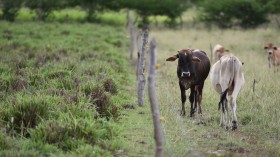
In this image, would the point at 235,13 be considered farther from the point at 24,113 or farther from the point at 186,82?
the point at 24,113

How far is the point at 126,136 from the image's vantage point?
870 cm

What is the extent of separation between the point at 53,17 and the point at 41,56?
24.5 meters

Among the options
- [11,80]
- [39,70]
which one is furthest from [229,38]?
[11,80]

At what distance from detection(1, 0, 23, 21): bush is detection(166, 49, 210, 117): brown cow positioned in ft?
97.0

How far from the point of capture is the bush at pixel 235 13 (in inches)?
1453

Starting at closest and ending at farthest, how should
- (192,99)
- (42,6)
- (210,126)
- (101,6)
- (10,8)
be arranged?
(210,126) < (192,99) < (10,8) < (42,6) < (101,6)

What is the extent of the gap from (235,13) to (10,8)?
17480mm

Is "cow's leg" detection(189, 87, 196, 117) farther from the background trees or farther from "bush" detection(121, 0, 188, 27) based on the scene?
"bush" detection(121, 0, 188, 27)

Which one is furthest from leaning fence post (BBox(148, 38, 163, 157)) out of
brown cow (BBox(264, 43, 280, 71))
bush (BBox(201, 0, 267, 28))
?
bush (BBox(201, 0, 267, 28))

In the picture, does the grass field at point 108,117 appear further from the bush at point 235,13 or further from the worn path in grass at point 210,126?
the bush at point 235,13

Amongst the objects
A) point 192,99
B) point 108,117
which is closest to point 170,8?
point 192,99

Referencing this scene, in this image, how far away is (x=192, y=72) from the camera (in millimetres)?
10609

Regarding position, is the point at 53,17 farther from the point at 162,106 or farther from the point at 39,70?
the point at 162,106

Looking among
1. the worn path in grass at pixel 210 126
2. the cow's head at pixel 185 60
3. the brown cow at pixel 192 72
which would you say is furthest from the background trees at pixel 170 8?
the cow's head at pixel 185 60
